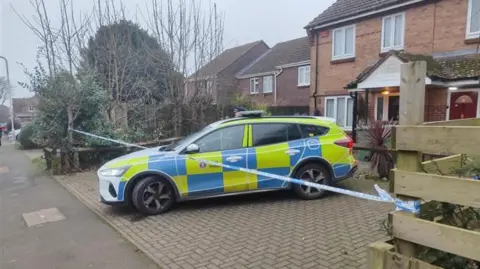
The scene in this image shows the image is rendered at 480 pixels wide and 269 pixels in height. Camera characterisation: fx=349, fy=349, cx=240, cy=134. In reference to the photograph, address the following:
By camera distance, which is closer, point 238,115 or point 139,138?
point 238,115

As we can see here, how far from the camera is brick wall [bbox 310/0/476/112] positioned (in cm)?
1077

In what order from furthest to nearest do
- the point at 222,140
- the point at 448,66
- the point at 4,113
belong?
the point at 4,113 → the point at 448,66 → the point at 222,140

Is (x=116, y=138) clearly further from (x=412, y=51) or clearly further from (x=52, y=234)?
(x=412, y=51)

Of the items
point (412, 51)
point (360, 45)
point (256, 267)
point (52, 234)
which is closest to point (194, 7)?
point (360, 45)

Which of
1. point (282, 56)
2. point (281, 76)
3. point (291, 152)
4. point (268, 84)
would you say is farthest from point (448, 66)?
point (282, 56)

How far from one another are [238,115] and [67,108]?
5996mm

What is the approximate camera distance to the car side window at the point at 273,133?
20.5 ft

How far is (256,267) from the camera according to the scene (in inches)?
150

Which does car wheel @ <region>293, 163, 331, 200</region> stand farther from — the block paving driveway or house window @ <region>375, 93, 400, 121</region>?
house window @ <region>375, 93, 400, 121</region>

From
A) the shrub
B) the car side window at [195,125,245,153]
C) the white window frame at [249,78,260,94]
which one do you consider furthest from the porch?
the white window frame at [249,78,260,94]

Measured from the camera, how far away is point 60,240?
15.9 feet

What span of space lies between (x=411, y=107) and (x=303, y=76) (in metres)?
22.3

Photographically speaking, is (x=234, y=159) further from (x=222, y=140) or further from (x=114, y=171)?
(x=114, y=171)

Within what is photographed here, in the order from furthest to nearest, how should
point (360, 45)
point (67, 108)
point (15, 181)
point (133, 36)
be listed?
point (133, 36), point (360, 45), point (67, 108), point (15, 181)
